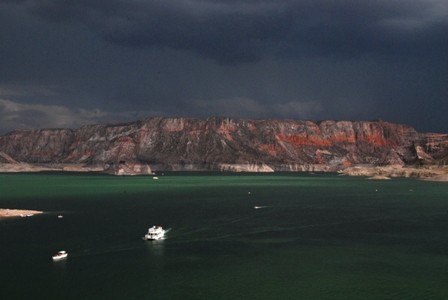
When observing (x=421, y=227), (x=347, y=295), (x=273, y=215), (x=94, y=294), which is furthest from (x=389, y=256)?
(x=273, y=215)

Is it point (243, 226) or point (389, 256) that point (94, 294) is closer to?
point (389, 256)

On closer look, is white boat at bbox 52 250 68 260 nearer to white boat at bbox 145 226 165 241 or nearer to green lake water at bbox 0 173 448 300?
green lake water at bbox 0 173 448 300

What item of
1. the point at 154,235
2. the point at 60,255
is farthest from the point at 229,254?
the point at 60,255

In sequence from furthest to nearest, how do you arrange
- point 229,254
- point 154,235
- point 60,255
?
point 154,235 < point 229,254 < point 60,255

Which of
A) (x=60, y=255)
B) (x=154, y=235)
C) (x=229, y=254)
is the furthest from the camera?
(x=154, y=235)

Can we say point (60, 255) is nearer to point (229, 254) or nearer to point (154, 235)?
point (154, 235)

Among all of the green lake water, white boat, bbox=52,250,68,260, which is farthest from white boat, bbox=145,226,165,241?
white boat, bbox=52,250,68,260

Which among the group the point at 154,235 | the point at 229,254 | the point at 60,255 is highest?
the point at 154,235

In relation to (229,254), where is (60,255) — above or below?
above

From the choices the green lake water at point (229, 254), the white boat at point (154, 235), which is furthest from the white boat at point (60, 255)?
the white boat at point (154, 235)
